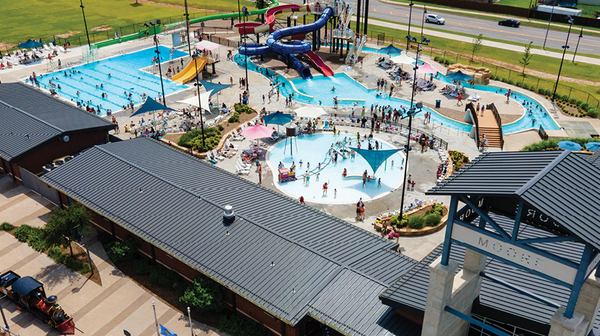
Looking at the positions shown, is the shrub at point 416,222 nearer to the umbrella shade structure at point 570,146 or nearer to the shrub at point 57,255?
the umbrella shade structure at point 570,146

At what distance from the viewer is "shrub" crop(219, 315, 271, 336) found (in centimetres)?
2708

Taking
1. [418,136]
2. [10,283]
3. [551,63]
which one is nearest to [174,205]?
[10,283]

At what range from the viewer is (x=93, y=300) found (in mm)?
29953

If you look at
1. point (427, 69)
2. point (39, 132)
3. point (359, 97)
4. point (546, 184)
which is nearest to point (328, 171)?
point (359, 97)

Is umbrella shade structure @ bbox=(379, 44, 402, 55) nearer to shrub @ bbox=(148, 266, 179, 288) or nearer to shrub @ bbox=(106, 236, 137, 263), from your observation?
shrub @ bbox=(106, 236, 137, 263)

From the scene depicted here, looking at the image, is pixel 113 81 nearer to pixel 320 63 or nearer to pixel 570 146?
pixel 320 63

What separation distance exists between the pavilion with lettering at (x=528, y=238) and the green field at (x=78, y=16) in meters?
76.3

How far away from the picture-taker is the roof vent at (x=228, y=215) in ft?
96.8

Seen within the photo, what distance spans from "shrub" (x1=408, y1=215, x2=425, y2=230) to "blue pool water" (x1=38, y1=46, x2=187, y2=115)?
38261 mm

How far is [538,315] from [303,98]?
44511 mm

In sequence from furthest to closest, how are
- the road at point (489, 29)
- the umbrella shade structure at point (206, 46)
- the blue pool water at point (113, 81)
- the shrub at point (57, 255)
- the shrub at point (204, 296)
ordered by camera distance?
1. the road at point (489, 29)
2. the umbrella shade structure at point (206, 46)
3. the blue pool water at point (113, 81)
4. the shrub at point (57, 255)
5. the shrub at point (204, 296)

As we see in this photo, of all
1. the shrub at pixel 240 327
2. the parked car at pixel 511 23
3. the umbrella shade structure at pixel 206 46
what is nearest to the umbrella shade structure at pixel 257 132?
the shrub at pixel 240 327

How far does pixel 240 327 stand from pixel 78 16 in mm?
86561

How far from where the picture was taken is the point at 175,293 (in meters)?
30.4
